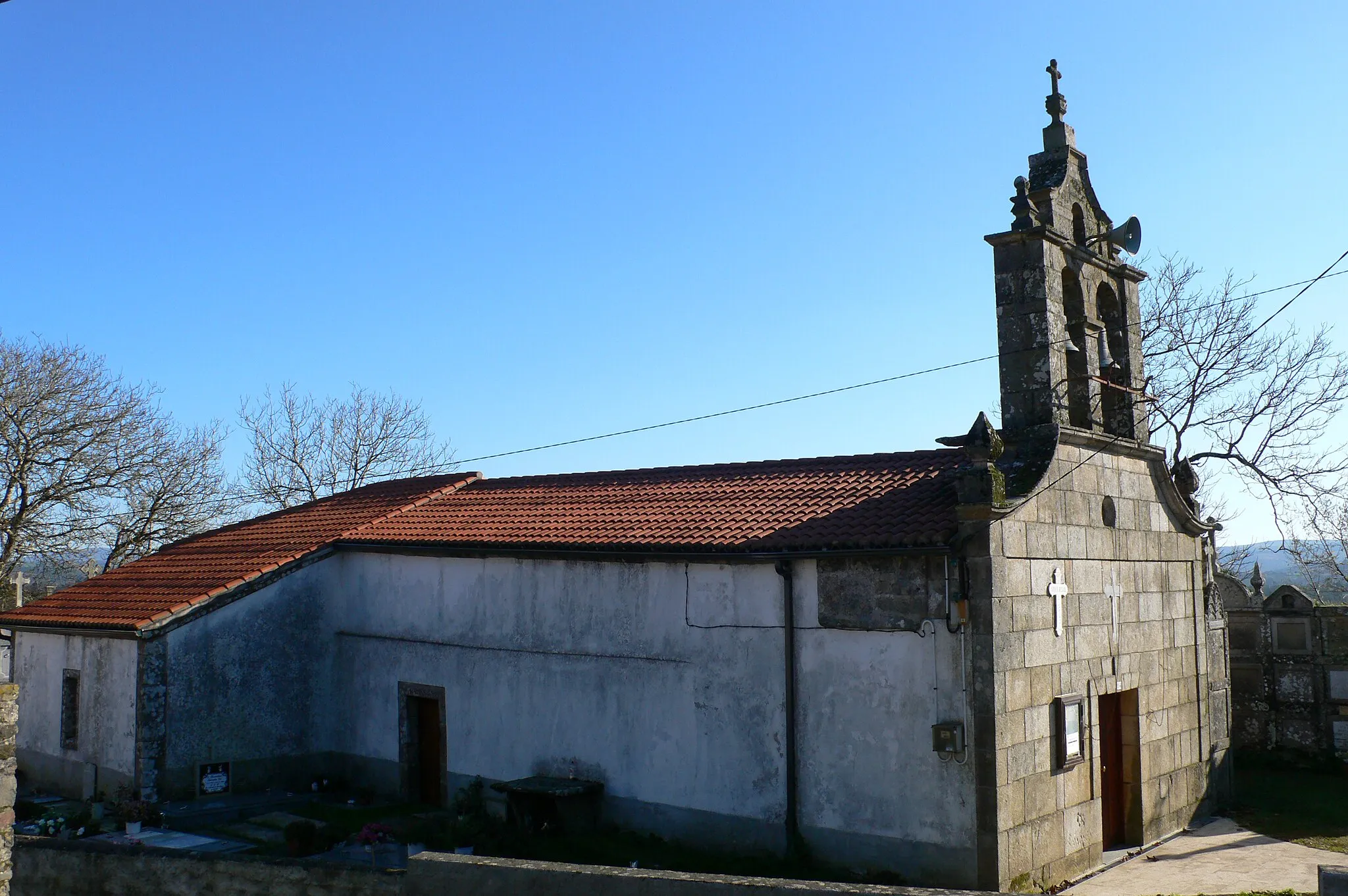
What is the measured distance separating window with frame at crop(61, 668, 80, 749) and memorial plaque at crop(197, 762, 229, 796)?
2404 mm

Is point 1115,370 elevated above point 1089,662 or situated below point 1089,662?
above

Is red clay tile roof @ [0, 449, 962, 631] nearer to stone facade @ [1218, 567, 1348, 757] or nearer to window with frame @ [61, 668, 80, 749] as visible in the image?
window with frame @ [61, 668, 80, 749]

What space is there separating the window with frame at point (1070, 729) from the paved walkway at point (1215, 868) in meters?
1.23

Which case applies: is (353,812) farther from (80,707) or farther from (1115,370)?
(1115,370)

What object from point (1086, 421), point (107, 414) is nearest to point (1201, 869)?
point (1086, 421)

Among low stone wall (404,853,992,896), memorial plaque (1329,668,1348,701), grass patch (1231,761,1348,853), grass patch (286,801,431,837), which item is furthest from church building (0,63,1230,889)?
low stone wall (404,853,992,896)

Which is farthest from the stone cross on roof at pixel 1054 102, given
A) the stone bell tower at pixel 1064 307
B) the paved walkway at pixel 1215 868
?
the paved walkway at pixel 1215 868

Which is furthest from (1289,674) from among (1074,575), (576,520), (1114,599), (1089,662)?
(576,520)

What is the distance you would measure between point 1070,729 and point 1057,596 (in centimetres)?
139

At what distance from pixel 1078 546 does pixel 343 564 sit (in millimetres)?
10947

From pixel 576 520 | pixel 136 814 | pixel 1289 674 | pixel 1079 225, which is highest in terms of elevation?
pixel 1079 225

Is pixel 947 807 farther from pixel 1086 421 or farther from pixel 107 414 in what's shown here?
pixel 107 414

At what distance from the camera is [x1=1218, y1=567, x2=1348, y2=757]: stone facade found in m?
17.1

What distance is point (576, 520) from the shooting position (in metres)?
14.9
